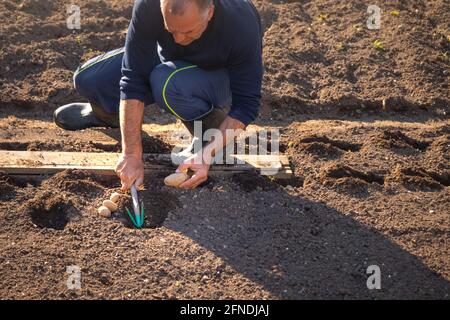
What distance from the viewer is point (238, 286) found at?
10.5ft

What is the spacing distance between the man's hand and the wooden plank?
301mm

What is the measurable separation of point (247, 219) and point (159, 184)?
0.60 metres

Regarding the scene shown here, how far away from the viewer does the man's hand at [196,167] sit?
3.71 metres

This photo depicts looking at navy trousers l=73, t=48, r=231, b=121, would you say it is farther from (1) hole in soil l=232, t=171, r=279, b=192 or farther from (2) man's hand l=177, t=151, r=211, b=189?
(1) hole in soil l=232, t=171, r=279, b=192

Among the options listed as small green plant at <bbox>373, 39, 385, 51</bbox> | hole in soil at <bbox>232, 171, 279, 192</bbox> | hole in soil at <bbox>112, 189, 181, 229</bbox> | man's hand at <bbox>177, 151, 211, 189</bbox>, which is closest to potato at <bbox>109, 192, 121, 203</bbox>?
hole in soil at <bbox>112, 189, 181, 229</bbox>

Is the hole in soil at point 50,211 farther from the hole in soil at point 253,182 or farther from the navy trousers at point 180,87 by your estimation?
the hole in soil at point 253,182

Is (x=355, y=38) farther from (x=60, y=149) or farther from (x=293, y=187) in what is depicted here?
(x=60, y=149)

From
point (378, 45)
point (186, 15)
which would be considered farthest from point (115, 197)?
point (378, 45)

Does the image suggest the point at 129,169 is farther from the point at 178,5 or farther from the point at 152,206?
the point at 178,5

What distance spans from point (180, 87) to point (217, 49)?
33 centimetres

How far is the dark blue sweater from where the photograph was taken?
3.52 meters

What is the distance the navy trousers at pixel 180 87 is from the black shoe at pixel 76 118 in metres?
0.33

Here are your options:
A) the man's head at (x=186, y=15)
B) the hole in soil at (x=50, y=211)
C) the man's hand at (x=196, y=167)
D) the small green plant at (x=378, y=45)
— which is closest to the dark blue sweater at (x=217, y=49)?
the man's head at (x=186, y=15)

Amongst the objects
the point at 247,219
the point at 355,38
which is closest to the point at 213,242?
the point at 247,219
